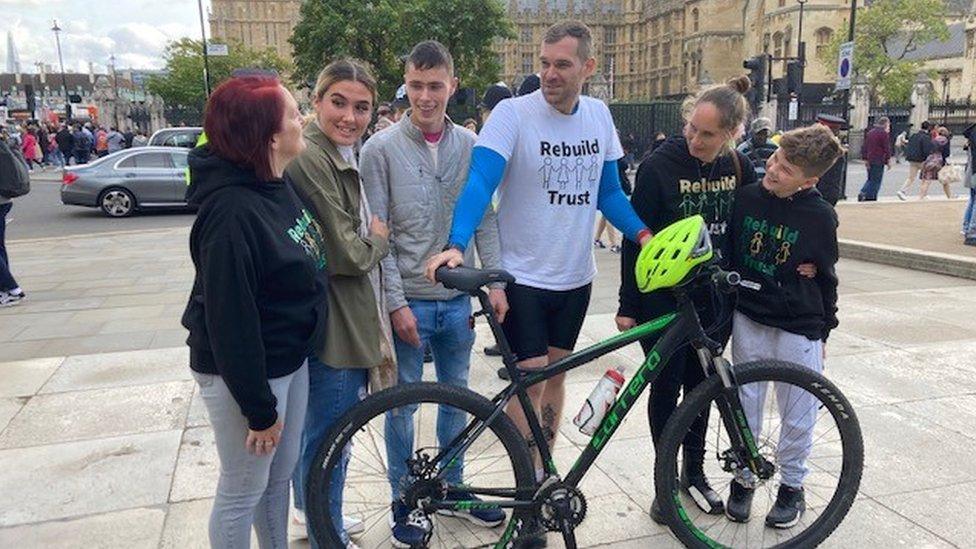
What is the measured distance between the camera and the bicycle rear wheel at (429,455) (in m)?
2.49

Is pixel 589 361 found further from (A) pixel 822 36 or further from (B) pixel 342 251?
(A) pixel 822 36

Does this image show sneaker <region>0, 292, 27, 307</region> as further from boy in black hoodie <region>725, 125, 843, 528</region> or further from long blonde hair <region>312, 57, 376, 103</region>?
boy in black hoodie <region>725, 125, 843, 528</region>

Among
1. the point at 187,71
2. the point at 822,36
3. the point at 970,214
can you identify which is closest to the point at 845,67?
the point at 970,214

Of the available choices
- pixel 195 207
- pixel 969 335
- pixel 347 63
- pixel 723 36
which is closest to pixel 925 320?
pixel 969 335

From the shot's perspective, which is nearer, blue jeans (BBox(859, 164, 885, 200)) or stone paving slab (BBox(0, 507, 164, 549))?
stone paving slab (BBox(0, 507, 164, 549))

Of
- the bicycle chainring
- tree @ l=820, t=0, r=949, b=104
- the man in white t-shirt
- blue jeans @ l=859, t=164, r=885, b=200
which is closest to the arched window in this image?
tree @ l=820, t=0, r=949, b=104

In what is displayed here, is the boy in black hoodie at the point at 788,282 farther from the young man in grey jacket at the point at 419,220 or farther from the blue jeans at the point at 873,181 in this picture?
the blue jeans at the point at 873,181

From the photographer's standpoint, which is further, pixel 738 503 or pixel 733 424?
pixel 738 503

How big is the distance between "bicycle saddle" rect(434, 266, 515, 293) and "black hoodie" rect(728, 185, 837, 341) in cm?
119

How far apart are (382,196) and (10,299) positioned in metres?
6.73

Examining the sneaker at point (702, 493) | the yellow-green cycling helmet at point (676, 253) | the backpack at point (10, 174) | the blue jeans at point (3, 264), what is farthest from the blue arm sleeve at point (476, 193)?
the blue jeans at point (3, 264)

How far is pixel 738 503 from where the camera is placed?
122 inches

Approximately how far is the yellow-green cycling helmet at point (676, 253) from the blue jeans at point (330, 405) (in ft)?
3.89

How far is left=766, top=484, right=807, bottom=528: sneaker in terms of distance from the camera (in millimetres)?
3062
